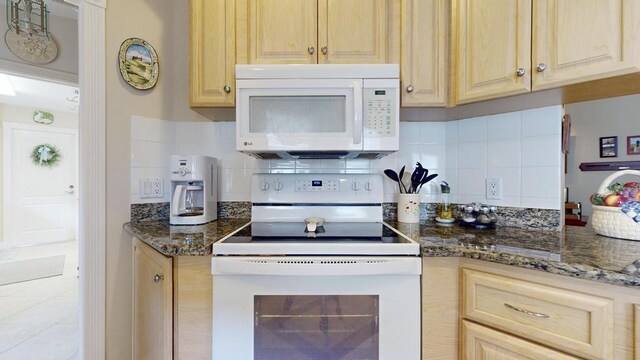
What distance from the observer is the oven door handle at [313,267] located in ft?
3.02

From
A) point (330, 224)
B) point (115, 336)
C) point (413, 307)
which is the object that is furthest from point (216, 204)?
point (413, 307)

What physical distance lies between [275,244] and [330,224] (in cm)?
48

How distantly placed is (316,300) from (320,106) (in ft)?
2.68

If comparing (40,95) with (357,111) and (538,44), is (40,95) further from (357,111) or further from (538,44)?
(538,44)

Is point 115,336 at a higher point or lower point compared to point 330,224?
lower

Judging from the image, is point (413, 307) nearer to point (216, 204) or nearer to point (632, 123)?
point (216, 204)

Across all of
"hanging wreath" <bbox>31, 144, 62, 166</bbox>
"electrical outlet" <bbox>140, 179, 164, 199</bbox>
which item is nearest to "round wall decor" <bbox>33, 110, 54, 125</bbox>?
"hanging wreath" <bbox>31, 144, 62, 166</bbox>

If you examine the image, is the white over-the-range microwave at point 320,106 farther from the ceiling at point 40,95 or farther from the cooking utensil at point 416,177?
the ceiling at point 40,95

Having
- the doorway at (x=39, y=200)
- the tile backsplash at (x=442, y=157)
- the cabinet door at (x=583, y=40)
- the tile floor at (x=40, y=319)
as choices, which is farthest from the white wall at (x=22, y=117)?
the cabinet door at (x=583, y=40)

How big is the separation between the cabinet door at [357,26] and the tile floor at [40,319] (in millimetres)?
2468

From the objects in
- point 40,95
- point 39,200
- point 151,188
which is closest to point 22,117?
point 40,95

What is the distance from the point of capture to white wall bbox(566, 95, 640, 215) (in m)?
1.95

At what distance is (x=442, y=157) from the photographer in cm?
162

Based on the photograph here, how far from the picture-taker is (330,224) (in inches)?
54.9
